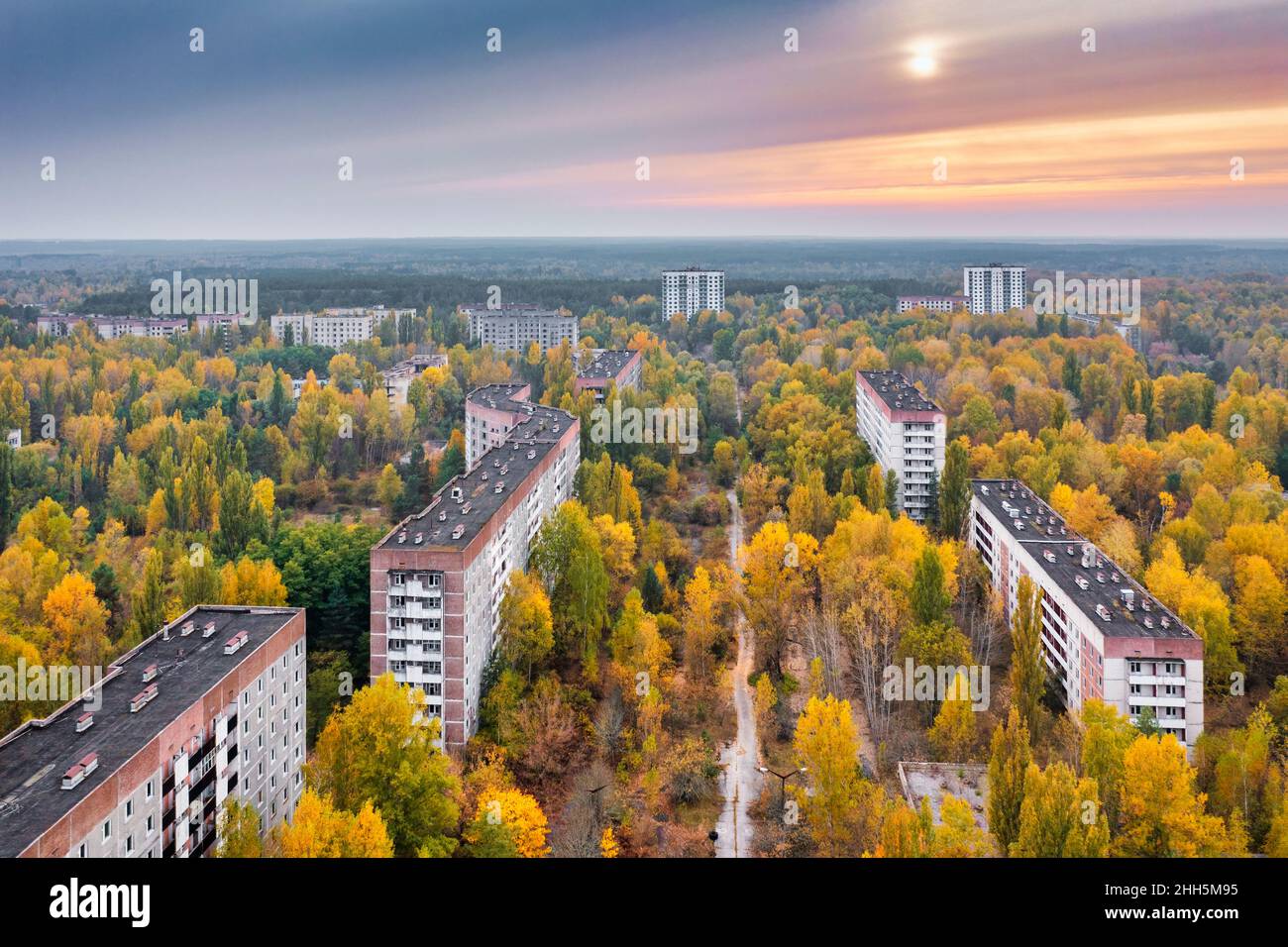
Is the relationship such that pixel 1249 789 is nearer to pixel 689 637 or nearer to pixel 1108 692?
pixel 1108 692

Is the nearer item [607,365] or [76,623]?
[76,623]

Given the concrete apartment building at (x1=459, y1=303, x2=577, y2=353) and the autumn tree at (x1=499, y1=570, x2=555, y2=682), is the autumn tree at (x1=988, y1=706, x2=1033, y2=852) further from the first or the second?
the concrete apartment building at (x1=459, y1=303, x2=577, y2=353)

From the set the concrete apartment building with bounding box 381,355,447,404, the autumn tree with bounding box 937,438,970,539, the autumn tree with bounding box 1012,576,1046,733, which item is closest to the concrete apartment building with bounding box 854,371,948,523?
the autumn tree with bounding box 937,438,970,539

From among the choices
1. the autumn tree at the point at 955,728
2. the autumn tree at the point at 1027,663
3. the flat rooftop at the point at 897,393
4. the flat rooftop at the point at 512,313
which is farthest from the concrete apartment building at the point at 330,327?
the autumn tree at the point at 955,728

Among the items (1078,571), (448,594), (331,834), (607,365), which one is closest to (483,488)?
(448,594)

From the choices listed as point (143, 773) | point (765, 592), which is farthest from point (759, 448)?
point (143, 773)

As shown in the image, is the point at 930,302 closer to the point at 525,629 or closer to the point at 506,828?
the point at 525,629
